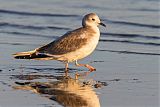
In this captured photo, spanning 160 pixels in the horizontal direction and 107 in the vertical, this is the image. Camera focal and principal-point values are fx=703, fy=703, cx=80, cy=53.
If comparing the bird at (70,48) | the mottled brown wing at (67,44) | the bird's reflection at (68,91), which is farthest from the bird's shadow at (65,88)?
the mottled brown wing at (67,44)

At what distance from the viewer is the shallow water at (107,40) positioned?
35.5 ft

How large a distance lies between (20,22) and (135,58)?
5.54 metres

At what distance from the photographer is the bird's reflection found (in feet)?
32.3

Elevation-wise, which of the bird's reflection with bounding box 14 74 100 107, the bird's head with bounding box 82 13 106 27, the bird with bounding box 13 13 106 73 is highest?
the bird's head with bounding box 82 13 106 27

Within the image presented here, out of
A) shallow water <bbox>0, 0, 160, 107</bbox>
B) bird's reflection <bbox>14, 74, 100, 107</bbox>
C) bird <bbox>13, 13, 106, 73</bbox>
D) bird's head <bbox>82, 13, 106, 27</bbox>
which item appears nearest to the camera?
bird's reflection <bbox>14, 74, 100, 107</bbox>

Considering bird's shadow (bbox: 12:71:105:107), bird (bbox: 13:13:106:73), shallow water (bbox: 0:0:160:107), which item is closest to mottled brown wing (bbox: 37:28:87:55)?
bird (bbox: 13:13:106:73)

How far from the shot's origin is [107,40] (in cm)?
1559

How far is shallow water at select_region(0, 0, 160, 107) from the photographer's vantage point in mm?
10820

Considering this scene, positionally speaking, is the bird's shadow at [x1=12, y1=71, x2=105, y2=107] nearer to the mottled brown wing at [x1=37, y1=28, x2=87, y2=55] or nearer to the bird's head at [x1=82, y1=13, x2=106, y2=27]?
the mottled brown wing at [x1=37, y1=28, x2=87, y2=55]

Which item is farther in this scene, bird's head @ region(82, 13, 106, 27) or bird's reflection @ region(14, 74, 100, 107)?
bird's head @ region(82, 13, 106, 27)

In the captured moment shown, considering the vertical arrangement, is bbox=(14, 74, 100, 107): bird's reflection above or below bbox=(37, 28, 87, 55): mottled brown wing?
below

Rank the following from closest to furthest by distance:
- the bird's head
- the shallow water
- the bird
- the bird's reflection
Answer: the bird's reflection → the shallow water → the bird → the bird's head

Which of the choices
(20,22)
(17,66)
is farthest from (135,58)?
(20,22)

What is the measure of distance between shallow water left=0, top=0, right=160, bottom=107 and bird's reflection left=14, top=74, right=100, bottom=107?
176 millimetres
